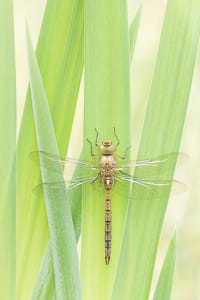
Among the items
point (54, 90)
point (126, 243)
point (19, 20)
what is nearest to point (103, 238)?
point (126, 243)

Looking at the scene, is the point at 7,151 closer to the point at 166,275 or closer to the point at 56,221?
the point at 56,221

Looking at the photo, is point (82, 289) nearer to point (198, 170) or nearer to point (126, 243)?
point (126, 243)

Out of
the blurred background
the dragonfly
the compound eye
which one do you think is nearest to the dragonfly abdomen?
the dragonfly

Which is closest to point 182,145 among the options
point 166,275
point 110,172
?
point 110,172

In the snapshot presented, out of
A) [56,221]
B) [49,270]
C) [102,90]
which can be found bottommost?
[49,270]

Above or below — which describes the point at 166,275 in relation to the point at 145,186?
below

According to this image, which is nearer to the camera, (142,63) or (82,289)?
(82,289)
